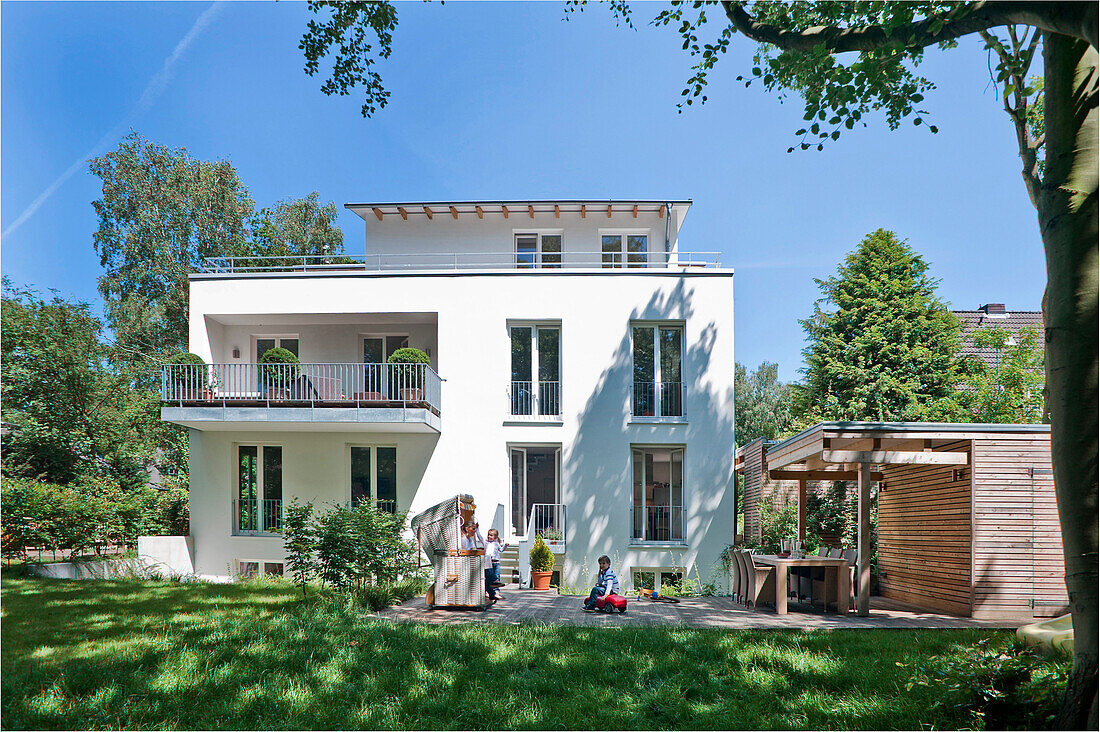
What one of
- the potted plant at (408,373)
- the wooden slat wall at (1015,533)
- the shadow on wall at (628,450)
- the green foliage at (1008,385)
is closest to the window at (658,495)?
the shadow on wall at (628,450)

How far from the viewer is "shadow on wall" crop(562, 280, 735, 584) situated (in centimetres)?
1616

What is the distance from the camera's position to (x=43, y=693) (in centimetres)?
618

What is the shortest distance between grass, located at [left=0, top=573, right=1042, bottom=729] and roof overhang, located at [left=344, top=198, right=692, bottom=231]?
11680 mm

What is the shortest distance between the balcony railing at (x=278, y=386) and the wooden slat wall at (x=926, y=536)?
375 inches

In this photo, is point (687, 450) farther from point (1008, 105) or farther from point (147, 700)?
point (147, 700)

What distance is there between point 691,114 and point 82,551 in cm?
1386

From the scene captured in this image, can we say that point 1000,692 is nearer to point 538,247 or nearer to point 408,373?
point 408,373

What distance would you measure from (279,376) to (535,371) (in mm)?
5529

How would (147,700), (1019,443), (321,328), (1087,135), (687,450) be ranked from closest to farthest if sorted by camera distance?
(1087,135) < (147,700) < (1019,443) < (687,450) < (321,328)

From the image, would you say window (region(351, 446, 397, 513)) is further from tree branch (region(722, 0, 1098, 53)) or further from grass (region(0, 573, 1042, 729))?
tree branch (region(722, 0, 1098, 53))

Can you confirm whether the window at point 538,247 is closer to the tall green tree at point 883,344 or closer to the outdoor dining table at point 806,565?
the tall green tree at point 883,344

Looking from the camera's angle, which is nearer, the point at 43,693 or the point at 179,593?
the point at 43,693

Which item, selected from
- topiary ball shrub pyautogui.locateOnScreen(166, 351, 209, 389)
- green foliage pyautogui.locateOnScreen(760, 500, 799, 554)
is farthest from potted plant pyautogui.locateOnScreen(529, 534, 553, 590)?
topiary ball shrub pyautogui.locateOnScreen(166, 351, 209, 389)

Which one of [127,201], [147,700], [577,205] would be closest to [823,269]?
[577,205]
